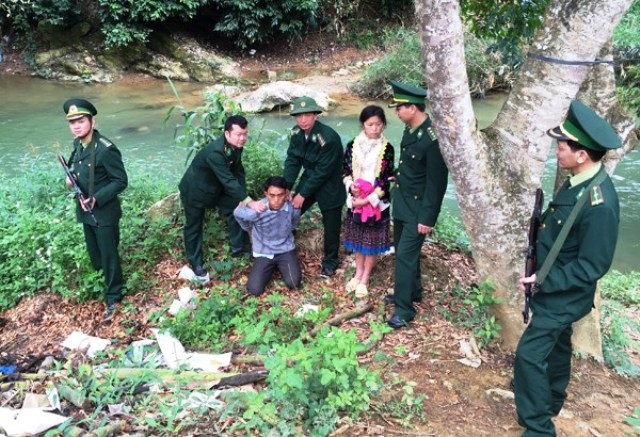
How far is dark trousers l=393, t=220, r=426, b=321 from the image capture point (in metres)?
4.13

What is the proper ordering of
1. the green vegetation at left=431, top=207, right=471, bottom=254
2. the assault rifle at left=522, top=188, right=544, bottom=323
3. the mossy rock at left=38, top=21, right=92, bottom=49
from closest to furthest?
the assault rifle at left=522, top=188, right=544, bottom=323 → the green vegetation at left=431, top=207, right=471, bottom=254 → the mossy rock at left=38, top=21, right=92, bottom=49

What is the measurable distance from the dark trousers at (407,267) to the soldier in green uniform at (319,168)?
91cm

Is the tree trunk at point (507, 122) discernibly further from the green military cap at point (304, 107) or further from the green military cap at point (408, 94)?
the green military cap at point (304, 107)

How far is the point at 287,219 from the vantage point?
495 cm

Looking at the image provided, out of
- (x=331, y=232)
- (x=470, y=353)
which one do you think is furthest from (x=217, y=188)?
(x=470, y=353)

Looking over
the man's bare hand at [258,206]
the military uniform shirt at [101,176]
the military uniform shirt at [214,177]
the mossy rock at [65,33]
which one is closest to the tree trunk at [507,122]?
the man's bare hand at [258,206]

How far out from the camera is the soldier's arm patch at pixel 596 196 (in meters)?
2.70

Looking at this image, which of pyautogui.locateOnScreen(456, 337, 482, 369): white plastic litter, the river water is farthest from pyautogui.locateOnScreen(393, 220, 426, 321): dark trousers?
the river water

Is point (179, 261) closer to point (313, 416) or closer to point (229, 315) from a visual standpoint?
point (229, 315)

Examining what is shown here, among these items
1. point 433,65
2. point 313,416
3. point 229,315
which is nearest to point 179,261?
point 229,315

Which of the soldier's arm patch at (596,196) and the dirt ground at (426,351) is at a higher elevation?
the soldier's arm patch at (596,196)

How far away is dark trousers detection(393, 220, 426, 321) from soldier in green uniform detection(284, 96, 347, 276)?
913 millimetres

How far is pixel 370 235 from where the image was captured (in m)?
4.68

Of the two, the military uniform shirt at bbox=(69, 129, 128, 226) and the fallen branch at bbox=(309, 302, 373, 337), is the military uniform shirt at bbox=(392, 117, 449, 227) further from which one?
the military uniform shirt at bbox=(69, 129, 128, 226)
